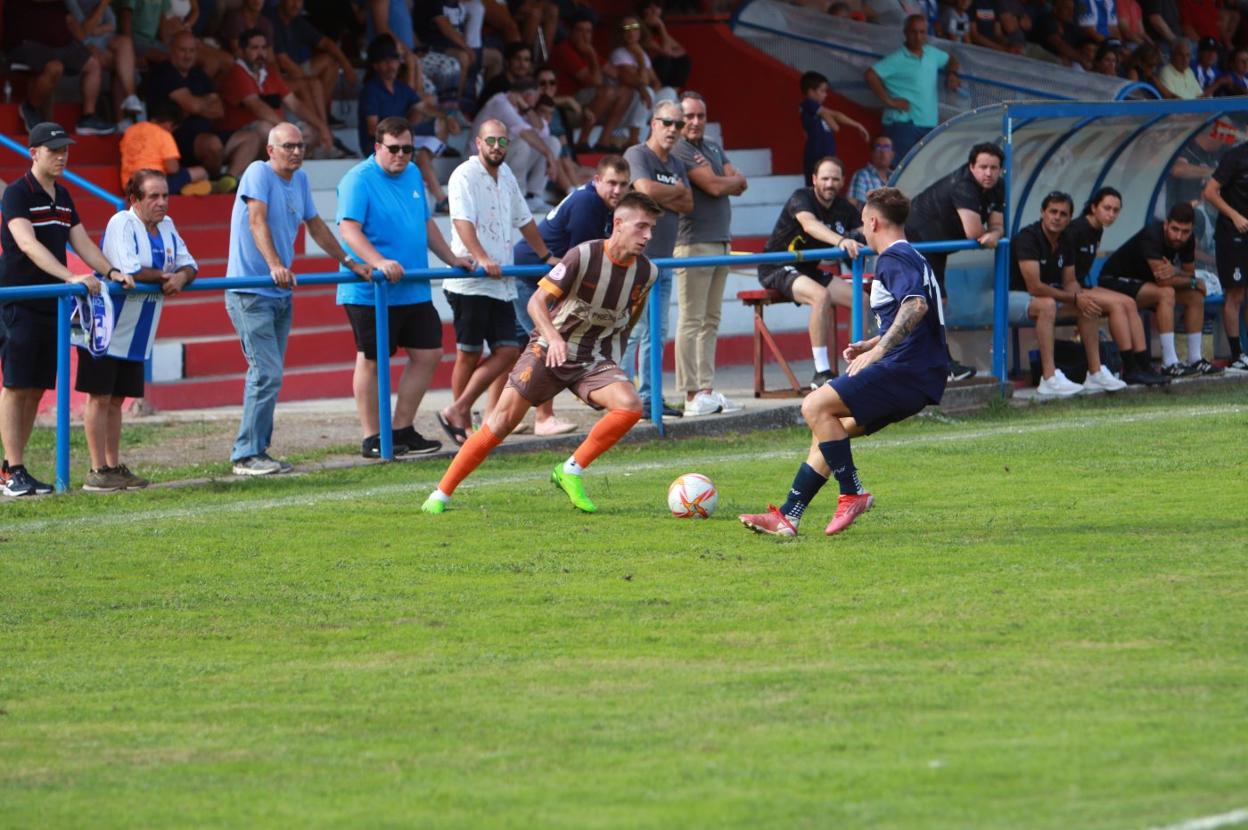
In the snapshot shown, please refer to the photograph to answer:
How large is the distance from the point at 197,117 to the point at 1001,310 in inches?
268

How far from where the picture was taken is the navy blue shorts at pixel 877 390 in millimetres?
9055

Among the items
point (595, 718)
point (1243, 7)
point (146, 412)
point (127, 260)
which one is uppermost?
point (1243, 7)

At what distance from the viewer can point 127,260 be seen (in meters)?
10.9

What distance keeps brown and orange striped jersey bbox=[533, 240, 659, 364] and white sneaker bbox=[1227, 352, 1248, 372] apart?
7.85 metres

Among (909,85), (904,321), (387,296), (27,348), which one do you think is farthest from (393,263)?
(909,85)

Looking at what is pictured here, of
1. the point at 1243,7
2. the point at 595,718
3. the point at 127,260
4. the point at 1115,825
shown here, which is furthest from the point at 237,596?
the point at 1243,7

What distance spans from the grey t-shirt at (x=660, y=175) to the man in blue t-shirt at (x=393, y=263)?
5.02ft

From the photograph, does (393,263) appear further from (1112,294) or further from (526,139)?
(526,139)

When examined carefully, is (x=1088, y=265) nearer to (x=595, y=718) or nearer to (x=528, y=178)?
(x=528, y=178)

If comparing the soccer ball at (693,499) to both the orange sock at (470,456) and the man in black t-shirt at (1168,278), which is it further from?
the man in black t-shirt at (1168,278)

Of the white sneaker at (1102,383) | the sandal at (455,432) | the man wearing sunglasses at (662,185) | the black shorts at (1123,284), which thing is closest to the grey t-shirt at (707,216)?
the man wearing sunglasses at (662,185)

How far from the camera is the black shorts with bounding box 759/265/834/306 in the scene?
1447 cm

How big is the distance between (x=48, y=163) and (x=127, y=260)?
0.66m

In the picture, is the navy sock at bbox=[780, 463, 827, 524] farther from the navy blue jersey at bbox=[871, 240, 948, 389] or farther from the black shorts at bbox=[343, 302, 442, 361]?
the black shorts at bbox=[343, 302, 442, 361]
